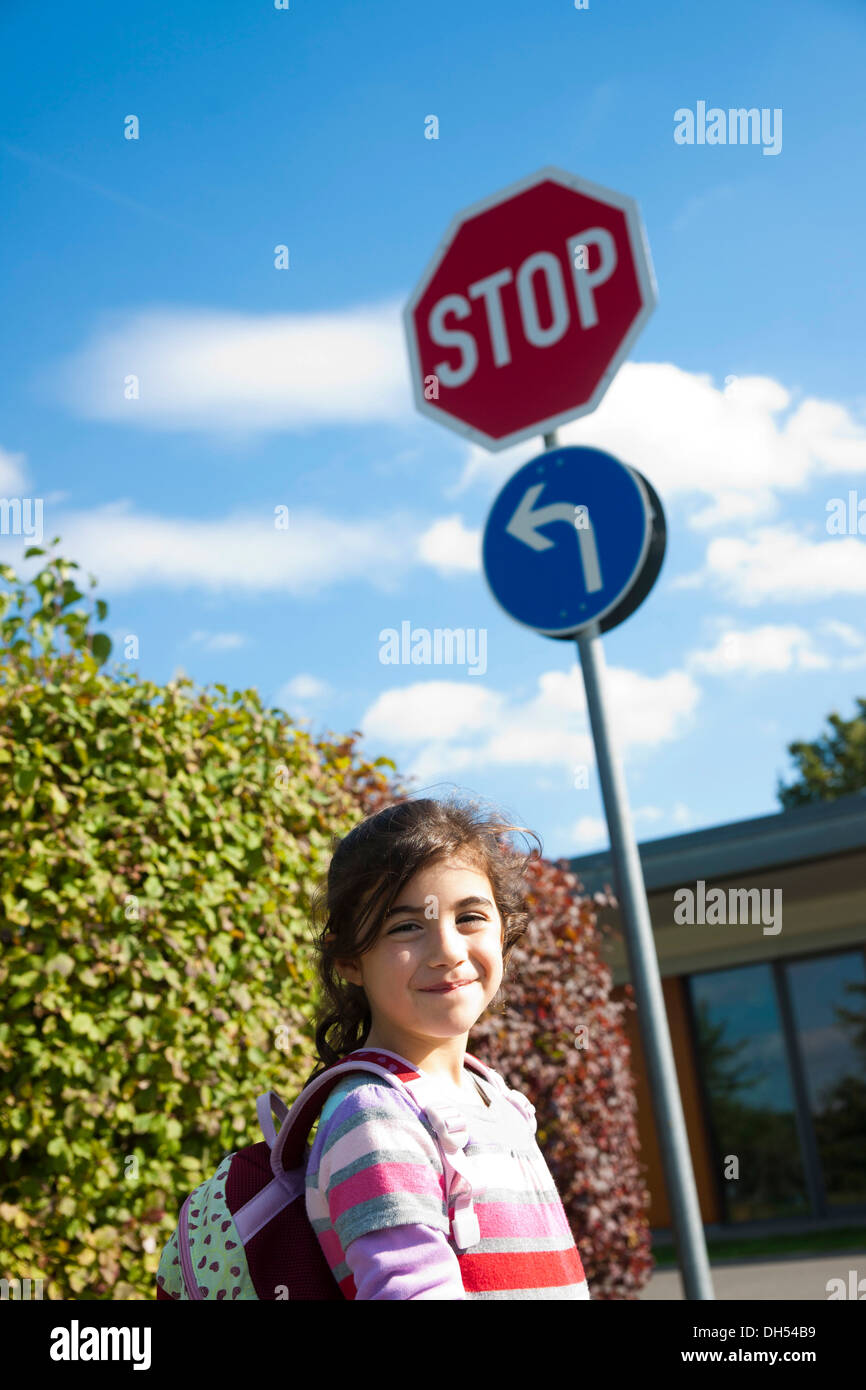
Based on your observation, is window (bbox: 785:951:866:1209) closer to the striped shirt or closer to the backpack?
the striped shirt

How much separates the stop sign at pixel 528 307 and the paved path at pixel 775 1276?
5.80 m

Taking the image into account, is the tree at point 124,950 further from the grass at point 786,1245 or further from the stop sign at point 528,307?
the grass at point 786,1245

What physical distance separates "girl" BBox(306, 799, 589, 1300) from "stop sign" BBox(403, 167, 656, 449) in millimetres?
2296

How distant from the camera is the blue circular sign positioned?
3381mm

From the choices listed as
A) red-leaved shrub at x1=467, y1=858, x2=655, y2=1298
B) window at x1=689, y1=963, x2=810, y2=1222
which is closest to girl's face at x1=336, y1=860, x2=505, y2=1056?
red-leaved shrub at x1=467, y1=858, x2=655, y2=1298

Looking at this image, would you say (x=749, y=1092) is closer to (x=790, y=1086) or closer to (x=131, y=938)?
(x=790, y=1086)

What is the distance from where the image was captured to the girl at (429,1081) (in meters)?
1.26

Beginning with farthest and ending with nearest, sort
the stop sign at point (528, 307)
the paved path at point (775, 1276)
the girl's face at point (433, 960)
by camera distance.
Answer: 1. the paved path at point (775, 1276)
2. the stop sign at point (528, 307)
3. the girl's face at point (433, 960)

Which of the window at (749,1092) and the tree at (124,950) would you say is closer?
the tree at (124,950)

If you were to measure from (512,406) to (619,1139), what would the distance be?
12.5 ft

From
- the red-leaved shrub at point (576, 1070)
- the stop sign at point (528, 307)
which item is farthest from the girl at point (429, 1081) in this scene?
the red-leaved shrub at point (576, 1070)

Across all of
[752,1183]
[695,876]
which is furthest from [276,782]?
[752,1183]

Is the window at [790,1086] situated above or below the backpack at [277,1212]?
above
